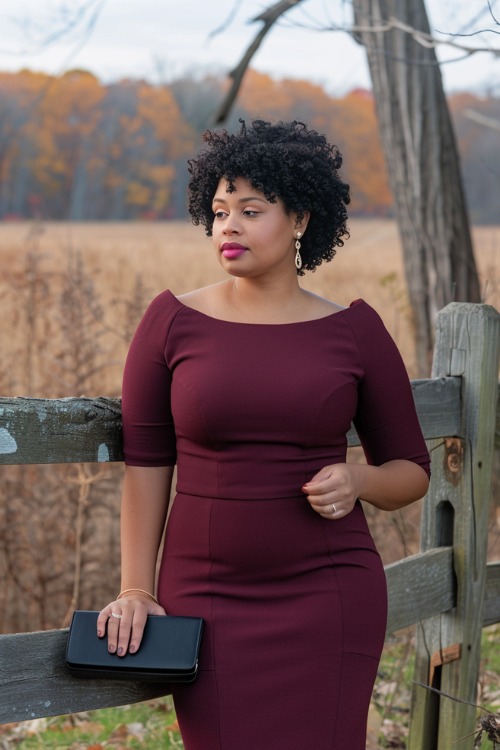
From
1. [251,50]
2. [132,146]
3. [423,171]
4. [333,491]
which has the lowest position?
[333,491]

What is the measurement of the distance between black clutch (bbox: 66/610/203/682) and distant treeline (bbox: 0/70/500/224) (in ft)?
174

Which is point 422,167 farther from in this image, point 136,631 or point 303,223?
point 136,631

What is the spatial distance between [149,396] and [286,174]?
603mm

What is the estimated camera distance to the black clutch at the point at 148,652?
2.15 meters

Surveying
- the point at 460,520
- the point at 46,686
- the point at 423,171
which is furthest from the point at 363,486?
the point at 423,171

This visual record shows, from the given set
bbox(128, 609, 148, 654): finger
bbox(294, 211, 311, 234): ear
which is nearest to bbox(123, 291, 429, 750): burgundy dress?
bbox(128, 609, 148, 654): finger

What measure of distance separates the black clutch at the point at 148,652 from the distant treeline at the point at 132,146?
52994mm

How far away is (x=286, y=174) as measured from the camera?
2330 mm

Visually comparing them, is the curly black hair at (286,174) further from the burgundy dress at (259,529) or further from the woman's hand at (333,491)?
the woman's hand at (333,491)

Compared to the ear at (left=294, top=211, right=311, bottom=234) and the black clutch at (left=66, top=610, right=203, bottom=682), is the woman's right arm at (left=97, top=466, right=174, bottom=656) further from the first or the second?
the ear at (left=294, top=211, right=311, bottom=234)

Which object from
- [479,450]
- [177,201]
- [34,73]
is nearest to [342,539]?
[479,450]

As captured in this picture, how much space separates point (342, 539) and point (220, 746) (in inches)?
20.8

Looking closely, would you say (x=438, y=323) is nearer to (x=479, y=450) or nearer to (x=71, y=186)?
(x=479, y=450)

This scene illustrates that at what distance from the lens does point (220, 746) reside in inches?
85.9
